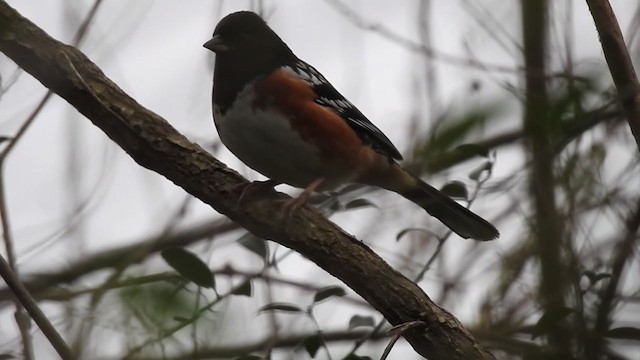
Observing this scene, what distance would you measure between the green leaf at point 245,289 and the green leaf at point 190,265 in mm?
63

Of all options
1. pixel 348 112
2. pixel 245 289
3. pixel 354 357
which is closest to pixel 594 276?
pixel 354 357

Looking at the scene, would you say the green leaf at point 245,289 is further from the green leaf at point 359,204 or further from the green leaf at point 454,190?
the green leaf at point 454,190

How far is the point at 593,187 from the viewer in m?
1.37

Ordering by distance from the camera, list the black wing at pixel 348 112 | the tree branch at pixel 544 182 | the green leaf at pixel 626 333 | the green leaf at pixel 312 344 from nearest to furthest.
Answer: the tree branch at pixel 544 182 → the green leaf at pixel 626 333 → the green leaf at pixel 312 344 → the black wing at pixel 348 112

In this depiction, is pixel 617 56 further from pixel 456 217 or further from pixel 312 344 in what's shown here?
pixel 456 217

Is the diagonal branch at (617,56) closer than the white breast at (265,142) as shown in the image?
Yes

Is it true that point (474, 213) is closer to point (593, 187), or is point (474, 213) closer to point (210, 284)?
point (210, 284)

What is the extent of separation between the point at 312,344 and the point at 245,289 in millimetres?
207

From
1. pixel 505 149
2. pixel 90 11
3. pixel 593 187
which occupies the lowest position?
pixel 593 187

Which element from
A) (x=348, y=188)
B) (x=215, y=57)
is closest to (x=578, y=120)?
(x=348, y=188)

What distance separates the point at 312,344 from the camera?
2.15 m

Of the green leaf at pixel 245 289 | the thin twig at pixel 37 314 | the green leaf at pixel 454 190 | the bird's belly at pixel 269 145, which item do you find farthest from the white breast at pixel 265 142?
the thin twig at pixel 37 314

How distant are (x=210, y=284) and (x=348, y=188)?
115 centimetres

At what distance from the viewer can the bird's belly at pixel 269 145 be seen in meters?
3.04
